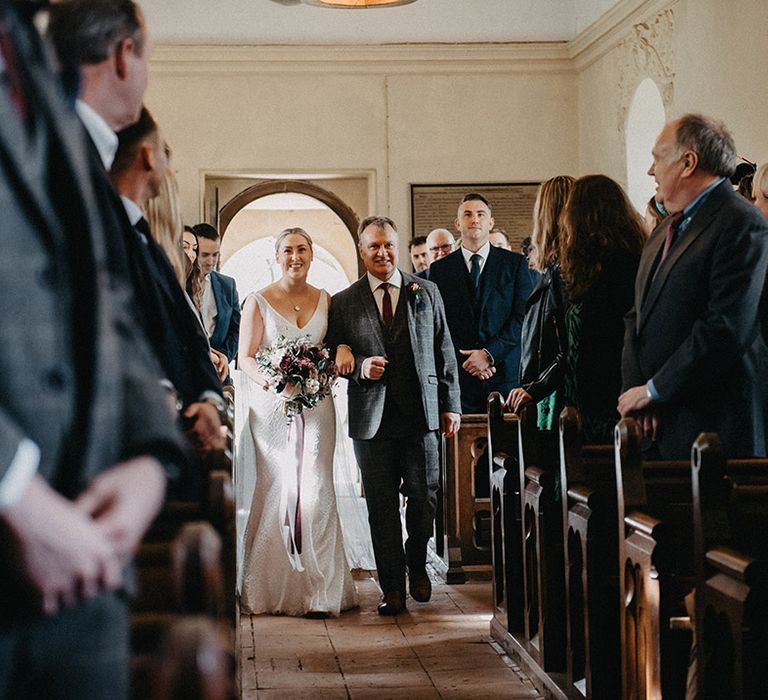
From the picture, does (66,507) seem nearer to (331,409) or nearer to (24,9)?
(24,9)

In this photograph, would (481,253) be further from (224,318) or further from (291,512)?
(291,512)

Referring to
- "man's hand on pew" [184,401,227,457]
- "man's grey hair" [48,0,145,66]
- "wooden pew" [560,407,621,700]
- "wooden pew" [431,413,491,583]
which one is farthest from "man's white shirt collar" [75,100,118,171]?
"wooden pew" [431,413,491,583]

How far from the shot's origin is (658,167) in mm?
4215

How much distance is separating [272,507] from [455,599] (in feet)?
3.74

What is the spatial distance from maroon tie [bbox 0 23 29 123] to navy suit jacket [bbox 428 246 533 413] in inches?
244

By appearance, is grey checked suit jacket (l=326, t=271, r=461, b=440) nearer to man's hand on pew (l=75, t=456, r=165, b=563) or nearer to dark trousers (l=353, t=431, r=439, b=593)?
dark trousers (l=353, t=431, r=439, b=593)

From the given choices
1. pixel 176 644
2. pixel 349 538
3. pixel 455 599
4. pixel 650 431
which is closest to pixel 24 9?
pixel 176 644

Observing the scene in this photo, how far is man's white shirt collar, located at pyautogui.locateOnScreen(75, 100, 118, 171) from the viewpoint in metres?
1.73

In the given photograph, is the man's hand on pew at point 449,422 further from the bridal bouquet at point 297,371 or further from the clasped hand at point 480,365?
the clasped hand at point 480,365

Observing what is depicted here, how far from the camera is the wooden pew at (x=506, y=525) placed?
502 centimetres

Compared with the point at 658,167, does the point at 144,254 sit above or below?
below

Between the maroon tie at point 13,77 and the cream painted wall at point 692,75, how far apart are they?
23.7ft

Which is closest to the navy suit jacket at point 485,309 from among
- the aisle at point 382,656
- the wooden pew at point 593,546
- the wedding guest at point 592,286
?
the aisle at point 382,656

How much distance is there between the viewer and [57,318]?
1.35m
